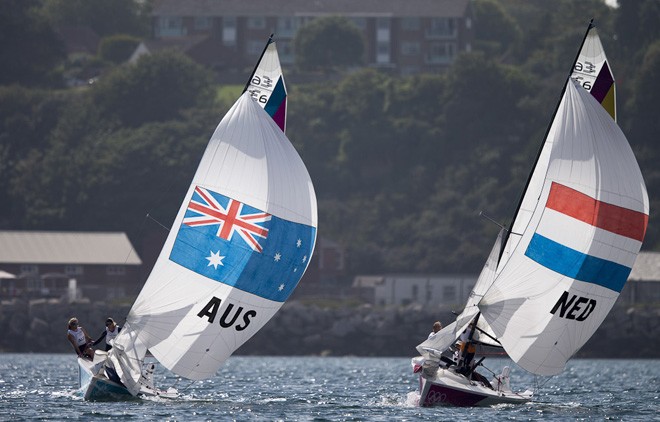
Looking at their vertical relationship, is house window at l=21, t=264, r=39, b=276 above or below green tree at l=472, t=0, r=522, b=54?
below

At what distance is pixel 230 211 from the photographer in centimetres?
3469

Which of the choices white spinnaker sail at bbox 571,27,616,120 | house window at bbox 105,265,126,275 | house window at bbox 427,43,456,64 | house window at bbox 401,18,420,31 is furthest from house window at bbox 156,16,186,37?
white spinnaker sail at bbox 571,27,616,120

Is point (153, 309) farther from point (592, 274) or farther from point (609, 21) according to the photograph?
point (609, 21)

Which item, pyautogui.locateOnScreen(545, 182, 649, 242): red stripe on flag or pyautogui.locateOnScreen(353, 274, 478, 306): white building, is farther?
pyautogui.locateOnScreen(353, 274, 478, 306): white building

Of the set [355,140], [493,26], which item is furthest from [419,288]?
[493,26]

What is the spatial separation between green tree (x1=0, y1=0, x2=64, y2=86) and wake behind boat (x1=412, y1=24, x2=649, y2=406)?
88.0 m

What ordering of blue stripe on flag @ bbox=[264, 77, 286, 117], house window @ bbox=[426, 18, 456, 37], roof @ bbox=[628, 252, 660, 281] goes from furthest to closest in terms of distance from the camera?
1. house window @ bbox=[426, 18, 456, 37]
2. roof @ bbox=[628, 252, 660, 281]
3. blue stripe on flag @ bbox=[264, 77, 286, 117]

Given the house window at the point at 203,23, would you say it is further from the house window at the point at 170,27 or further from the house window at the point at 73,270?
the house window at the point at 73,270

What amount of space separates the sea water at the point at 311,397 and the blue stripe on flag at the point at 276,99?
6.90 m

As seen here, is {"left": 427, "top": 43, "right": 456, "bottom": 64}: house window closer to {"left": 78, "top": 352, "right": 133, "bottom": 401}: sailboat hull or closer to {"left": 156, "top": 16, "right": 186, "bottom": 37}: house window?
{"left": 156, "top": 16, "right": 186, "bottom": 37}: house window

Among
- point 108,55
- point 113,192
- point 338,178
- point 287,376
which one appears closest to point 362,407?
point 287,376

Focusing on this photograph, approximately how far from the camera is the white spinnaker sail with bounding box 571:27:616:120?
123 feet

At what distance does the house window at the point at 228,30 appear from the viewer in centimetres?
14488

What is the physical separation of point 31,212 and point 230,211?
65770 mm
